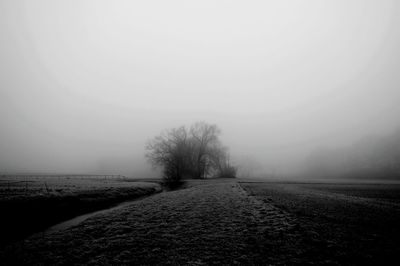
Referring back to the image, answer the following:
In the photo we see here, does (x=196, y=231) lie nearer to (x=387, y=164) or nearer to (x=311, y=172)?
(x=387, y=164)

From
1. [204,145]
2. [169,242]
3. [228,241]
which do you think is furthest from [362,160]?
[169,242]

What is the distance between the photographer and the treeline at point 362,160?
66406 mm

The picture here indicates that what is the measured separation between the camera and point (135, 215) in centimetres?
1244

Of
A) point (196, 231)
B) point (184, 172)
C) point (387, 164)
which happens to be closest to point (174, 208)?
point (196, 231)

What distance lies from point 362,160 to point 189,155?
77316 millimetres

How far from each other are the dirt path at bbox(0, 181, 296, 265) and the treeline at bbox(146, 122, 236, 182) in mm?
42376

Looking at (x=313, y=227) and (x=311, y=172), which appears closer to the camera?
(x=313, y=227)

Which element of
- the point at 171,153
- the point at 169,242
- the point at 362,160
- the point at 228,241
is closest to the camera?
→ the point at 228,241

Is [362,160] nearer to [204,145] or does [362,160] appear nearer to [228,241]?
[204,145]

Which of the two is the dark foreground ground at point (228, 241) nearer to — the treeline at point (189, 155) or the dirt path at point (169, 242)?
the dirt path at point (169, 242)

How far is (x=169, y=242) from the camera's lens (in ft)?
24.5

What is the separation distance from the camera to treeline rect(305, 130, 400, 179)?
66.4 metres

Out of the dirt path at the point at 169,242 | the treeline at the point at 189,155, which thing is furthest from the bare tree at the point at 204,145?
the dirt path at the point at 169,242

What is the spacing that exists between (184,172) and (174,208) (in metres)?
43.9
